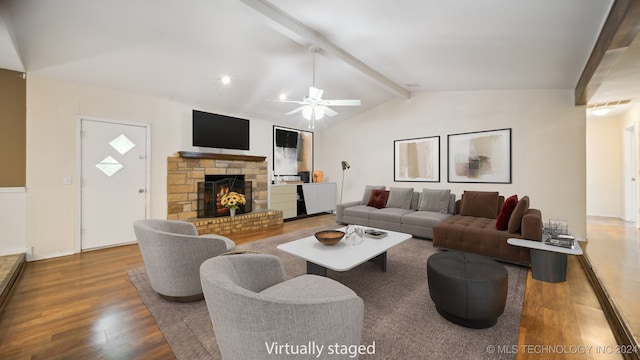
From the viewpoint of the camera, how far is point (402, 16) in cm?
256

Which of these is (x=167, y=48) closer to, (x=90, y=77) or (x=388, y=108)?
(x=90, y=77)

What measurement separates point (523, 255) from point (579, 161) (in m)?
2.34

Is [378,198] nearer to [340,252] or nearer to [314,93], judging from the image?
[314,93]

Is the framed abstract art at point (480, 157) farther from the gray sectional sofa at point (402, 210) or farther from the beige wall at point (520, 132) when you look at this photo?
the gray sectional sofa at point (402, 210)

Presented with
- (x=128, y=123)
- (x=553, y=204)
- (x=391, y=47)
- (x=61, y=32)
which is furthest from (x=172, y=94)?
(x=553, y=204)

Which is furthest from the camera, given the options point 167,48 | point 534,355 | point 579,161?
point 579,161

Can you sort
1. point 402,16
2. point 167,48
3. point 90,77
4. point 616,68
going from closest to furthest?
point 402,16 < point 616,68 < point 167,48 < point 90,77

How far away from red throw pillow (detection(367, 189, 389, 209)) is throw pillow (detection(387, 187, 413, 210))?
10 cm

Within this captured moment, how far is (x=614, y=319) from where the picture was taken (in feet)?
6.46

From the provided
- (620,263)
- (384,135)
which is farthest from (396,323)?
(384,135)

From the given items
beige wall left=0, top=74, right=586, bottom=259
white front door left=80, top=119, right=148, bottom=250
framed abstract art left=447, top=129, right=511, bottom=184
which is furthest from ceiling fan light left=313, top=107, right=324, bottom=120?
framed abstract art left=447, top=129, right=511, bottom=184

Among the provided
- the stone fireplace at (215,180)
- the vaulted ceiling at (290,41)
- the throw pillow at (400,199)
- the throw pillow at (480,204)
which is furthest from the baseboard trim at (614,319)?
the stone fireplace at (215,180)

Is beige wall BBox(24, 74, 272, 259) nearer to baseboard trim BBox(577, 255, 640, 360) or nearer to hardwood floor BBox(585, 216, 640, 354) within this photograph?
baseboard trim BBox(577, 255, 640, 360)

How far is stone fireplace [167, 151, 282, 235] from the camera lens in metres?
4.64
